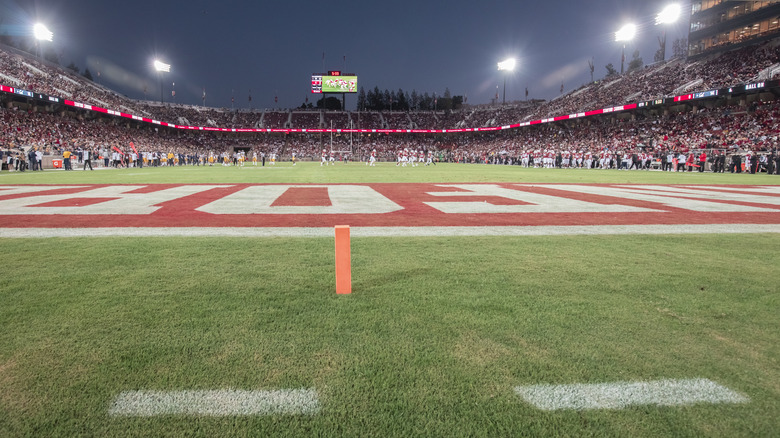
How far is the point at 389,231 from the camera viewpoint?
6715mm

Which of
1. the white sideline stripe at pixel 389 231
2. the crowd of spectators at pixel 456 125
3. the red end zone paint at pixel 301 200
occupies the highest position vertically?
the crowd of spectators at pixel 456 125

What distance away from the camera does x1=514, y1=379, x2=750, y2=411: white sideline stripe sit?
2152 millimetres

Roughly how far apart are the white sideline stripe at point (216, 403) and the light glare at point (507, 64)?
86972mm

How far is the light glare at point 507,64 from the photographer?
266ft

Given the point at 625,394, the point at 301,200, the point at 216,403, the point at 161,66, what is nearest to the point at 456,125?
the point at 161,66

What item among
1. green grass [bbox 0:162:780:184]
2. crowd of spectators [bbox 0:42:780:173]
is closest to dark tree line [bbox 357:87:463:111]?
crowd of spectators [bbox 0:42:780:173]

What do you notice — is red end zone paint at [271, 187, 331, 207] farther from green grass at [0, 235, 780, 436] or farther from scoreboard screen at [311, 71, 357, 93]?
scoreboard screen at [311, 71, 357, 93]

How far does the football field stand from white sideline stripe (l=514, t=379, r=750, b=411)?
1 cm

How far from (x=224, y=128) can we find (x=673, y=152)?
6977cm

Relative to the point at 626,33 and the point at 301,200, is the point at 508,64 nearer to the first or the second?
the point at 626,33

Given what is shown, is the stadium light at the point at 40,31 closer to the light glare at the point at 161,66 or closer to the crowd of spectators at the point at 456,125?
the crowd of spectators at the point at 456,125

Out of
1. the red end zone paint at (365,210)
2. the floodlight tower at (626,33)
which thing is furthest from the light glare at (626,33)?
the red end zone paint at (365,210)

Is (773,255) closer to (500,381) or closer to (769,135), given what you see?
(500,381)

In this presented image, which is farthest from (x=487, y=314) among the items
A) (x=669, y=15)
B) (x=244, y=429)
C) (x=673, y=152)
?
(x=669, y=15)
